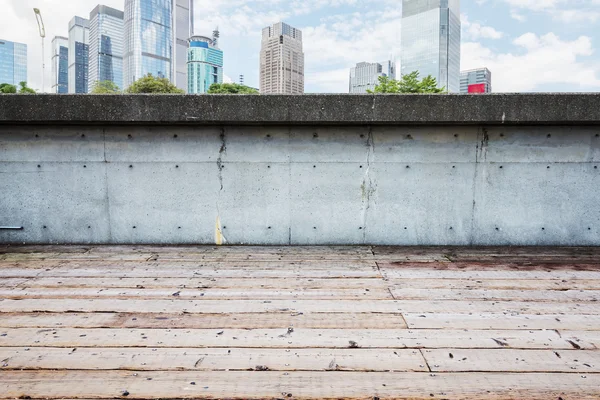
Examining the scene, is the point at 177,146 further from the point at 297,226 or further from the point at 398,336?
the point at 398,336

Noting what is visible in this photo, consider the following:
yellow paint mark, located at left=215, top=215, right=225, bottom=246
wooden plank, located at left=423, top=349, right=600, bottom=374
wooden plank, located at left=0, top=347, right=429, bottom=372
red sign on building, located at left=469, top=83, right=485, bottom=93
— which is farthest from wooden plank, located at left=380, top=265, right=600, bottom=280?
red sign on building, located at left=469, top=83, right=485, bottom=93

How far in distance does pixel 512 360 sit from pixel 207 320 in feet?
5.56

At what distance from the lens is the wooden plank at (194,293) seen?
2.89 m

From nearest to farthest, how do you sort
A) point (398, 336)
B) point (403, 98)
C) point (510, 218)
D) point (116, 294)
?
point (398, 336) → point (116, 294) → point (403, 98) → point (510, 218)

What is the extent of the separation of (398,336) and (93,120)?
3723mm

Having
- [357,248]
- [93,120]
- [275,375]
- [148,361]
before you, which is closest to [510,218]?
Result: [357,248]

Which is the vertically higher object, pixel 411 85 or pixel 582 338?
pixel 411 85

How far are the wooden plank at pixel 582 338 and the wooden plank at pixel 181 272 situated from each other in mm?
1417

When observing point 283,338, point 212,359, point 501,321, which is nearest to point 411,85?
point 501,321

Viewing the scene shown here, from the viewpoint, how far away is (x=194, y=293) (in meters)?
2.98

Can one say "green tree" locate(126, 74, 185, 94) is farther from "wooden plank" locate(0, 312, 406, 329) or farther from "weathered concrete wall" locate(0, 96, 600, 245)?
"wooden plank" locate(0, 312, 406, 329)

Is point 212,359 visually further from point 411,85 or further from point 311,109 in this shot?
point 411,85

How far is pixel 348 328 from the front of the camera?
238cm

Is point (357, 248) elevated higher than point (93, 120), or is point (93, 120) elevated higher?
point (93, 120)
